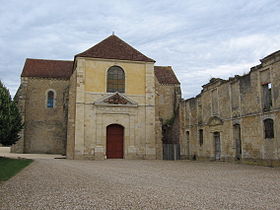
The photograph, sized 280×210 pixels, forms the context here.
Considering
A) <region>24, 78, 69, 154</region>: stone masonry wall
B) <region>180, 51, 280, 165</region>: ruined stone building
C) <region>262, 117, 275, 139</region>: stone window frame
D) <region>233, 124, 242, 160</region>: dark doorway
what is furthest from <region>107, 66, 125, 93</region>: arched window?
<region>262, 117, 275, 139</region>: stone window frame

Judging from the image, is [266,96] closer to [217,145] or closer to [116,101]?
[217,145]

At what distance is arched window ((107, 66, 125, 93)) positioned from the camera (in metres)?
22.8

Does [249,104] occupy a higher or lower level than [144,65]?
lower

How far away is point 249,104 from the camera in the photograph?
1631 centimetres

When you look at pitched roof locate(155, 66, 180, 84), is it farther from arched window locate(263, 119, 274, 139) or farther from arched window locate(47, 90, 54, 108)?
arched window locate(263, 119, 274, 139)

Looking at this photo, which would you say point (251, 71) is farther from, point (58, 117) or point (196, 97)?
point (58, 117)

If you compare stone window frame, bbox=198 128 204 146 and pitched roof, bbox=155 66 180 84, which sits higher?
pitched roof, bbox=155 66 180 84

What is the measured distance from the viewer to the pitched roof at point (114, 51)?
75.0 feet

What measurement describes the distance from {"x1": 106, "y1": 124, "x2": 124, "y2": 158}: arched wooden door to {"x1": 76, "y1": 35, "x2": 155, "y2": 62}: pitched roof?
17.5 ft

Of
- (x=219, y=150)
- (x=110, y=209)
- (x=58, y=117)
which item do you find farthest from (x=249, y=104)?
(x=58, y=117)

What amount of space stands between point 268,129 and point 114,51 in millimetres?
13049

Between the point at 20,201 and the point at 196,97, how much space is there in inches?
702

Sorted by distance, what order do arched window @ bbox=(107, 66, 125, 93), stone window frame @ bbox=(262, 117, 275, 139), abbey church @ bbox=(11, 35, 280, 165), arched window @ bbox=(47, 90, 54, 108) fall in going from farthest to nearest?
arched window @ bbox=(47, 90, 54, 108), arched window @ bbox=(107, 66, 125, 93), abbey church @ bbox=(11, 35, 280, 165), stone window frame @ bbox=(262, 117, 275, 139)

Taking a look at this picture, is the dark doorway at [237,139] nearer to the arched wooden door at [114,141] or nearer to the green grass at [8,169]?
the arched wooden door at [114,141]
